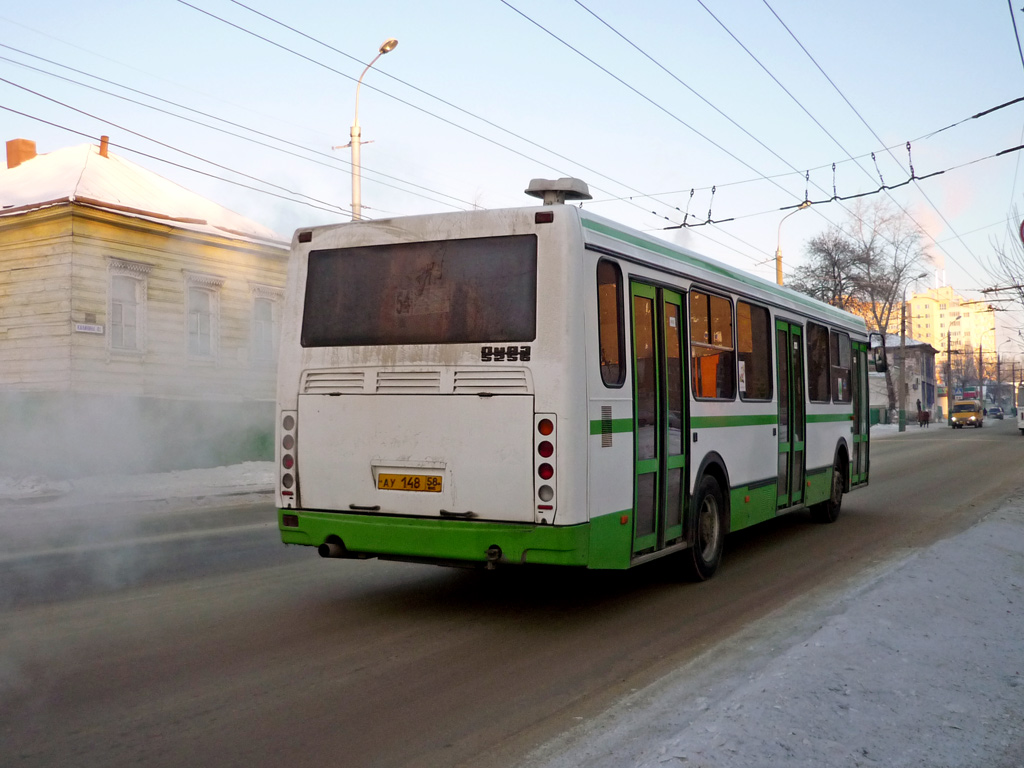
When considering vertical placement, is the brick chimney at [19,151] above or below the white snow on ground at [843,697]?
above

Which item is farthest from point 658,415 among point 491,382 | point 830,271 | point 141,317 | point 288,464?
point 830,271

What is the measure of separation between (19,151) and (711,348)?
2484 centimetres

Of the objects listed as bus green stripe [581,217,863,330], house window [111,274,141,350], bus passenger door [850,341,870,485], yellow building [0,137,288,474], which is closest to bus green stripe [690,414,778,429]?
bus green stripe [581,217,863,330]

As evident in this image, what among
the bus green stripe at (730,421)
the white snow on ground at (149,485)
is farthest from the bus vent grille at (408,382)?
the white snow on ground at (149,485)

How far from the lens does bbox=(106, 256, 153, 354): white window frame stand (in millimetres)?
16688

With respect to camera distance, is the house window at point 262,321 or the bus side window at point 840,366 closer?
the bus side window at point 840,366

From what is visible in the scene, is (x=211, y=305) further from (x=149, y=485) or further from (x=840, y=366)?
(x=840, y=366)

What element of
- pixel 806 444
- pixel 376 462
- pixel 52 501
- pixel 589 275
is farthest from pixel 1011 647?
pixel 52 501

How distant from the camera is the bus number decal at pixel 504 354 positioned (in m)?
6.52

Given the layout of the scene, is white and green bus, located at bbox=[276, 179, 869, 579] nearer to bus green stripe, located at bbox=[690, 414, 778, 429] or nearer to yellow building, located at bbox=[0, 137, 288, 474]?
bus green stripe, located at bbox=[690, 414, 778, 429]

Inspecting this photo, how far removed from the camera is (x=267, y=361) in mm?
19547

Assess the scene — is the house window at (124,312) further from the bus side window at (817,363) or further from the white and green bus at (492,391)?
the bus side window at (817,363)

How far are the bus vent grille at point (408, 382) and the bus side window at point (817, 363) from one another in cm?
646

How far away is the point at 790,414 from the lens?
10.9 meters
